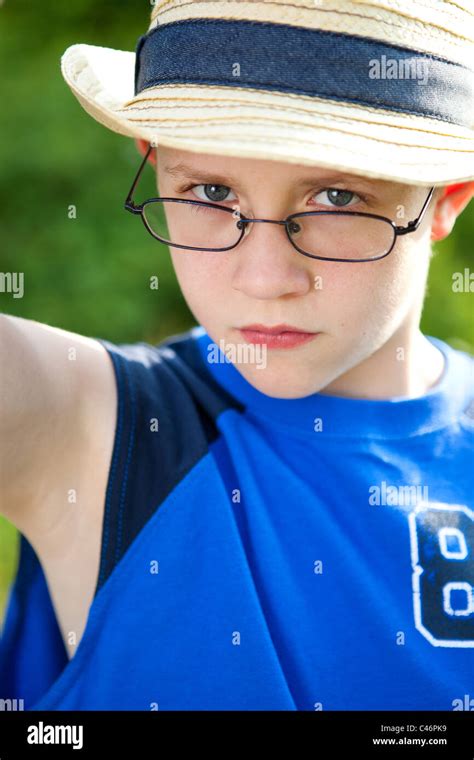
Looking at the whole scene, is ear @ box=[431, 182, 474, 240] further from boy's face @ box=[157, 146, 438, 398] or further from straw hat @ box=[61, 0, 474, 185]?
straw hat @ box=[61, 0, 474, 185]

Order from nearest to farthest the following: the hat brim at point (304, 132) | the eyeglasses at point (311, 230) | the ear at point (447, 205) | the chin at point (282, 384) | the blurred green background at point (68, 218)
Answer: the hat brim at point (304, 132) → the eyeglasses at point (311, 230) → the chin at point (282, 384) → the ear at point (447, 205) → the blurred green background at point (68, 218)

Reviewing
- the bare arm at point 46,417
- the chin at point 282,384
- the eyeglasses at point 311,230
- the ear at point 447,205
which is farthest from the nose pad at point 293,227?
the bare arm at point 46,417

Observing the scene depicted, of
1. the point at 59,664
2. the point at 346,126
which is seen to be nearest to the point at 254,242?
the point at 346,126

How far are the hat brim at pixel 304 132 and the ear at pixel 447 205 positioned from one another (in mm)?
190

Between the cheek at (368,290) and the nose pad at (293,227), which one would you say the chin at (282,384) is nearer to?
the cheek at (368,290)

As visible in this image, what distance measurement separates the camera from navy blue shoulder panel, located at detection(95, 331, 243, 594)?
67.2 inches

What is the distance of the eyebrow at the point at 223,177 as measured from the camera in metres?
1.51

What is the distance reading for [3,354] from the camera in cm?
157

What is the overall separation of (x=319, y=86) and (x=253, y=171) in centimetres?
16

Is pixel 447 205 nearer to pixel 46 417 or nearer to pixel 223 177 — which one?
pixel 223 177

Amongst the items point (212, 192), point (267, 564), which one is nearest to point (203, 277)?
point (212, 192)

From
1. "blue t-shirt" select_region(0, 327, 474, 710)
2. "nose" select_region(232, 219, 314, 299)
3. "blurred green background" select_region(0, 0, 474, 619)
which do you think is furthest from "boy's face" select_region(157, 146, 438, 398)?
"blurred green background" select_region(0, 0, 474, 619)

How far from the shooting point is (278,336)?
1616mm
